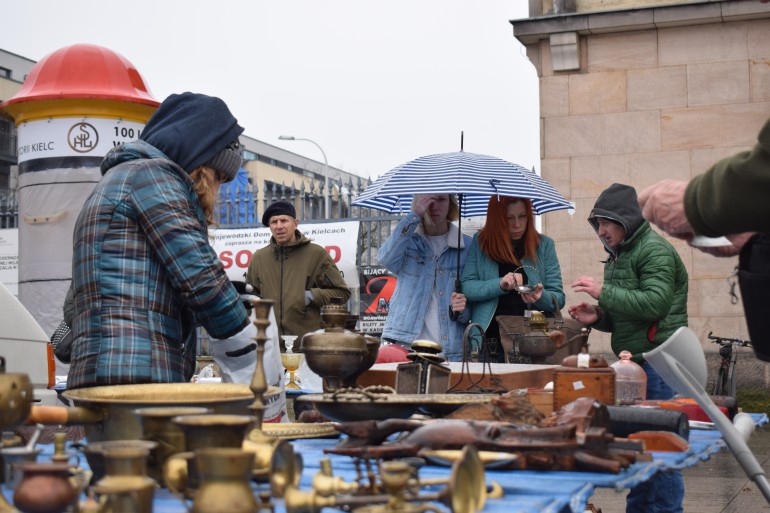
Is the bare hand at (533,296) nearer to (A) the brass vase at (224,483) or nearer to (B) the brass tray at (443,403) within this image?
(B) the brass tray at (443,403)

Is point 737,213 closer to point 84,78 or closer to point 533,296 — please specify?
point 533,296

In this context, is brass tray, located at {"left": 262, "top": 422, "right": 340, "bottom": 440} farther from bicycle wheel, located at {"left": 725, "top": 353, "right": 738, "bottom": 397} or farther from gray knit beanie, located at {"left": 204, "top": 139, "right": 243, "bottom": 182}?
bicycle wheel, located at {"left": 725, "top": 353, "right": 738, "bottom": 397}

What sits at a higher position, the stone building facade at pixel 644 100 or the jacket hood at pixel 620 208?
the stone building facade at pixel 644 100

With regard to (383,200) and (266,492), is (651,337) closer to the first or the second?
(383,200)

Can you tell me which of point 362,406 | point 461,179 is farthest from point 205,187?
point 461,179

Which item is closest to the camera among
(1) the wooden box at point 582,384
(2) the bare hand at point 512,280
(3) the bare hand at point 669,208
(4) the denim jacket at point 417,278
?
(3) the bare hand at point 669,208

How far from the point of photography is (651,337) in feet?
18.1

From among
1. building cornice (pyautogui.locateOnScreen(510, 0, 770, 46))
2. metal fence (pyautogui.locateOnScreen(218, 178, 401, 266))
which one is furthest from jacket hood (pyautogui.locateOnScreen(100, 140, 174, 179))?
metal fence (pyautogui.locateOnScreen(218, 178, 401, 266))

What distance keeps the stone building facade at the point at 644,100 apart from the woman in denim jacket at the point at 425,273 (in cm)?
378

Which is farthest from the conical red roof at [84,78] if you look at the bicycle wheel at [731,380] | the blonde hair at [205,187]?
the bicycle wheel at [731,380]

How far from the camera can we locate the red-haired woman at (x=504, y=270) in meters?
6.27

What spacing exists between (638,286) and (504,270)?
1.03 meters

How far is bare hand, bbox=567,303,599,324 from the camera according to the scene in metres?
5.57

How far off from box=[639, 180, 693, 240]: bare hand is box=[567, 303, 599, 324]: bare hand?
9.60 ft
